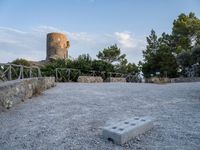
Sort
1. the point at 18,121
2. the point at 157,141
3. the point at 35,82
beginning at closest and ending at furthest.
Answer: the point at 157,141
the point at 18,121
the point at 35,82

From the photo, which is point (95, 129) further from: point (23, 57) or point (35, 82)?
point (23, 57)

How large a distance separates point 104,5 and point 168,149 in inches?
224

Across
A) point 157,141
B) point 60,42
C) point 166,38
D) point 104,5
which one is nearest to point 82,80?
point 104,5

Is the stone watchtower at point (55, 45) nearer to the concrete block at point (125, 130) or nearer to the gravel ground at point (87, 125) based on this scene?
the gravel ground at point (87, 125)

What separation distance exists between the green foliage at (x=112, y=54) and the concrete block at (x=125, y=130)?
A: 79.9ft

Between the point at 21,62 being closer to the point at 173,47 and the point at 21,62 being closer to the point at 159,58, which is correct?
the point at 159,58

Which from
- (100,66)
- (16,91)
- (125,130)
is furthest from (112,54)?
(125,130)

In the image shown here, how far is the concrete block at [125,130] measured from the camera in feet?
6.97

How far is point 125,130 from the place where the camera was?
7.18ft

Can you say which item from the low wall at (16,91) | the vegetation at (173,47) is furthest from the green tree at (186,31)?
the low wall at (16,91)

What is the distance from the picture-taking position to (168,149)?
78.3 inches

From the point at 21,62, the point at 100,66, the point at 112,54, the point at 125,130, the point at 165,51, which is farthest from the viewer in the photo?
the point at 112,54

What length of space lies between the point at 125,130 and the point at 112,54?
24820 mm

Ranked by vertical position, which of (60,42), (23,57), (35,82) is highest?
(60,42)
